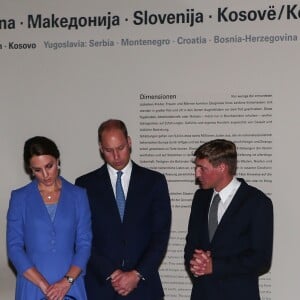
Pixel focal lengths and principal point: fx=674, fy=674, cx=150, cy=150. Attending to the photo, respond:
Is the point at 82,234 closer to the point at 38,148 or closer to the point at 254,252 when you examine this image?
the point at 38,148

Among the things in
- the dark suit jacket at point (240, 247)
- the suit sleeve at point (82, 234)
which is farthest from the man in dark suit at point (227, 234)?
the suit sleeve at point (82, 234)

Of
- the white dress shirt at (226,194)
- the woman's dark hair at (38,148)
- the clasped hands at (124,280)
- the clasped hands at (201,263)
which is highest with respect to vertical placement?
the woman's dark hair at (38,148)

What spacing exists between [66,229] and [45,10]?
2.29 meters

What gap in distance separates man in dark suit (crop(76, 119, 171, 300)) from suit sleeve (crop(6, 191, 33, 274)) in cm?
44

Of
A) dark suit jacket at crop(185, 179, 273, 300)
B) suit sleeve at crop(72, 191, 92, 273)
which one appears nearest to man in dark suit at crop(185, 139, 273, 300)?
dark suit jacket at crop(185, 179, 273, 300)

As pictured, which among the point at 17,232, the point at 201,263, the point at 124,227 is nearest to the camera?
the point at 201,263

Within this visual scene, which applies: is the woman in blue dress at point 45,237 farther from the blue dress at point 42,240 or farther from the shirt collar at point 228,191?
the shirt collar at point 228,191

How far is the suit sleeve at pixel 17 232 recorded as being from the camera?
147 inches

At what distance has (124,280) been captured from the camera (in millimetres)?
3875

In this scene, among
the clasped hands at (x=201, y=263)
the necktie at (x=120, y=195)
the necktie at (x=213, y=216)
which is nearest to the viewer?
the clasped hands at (x=201, y=263)

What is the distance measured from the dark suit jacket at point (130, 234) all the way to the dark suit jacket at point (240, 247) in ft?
1.12

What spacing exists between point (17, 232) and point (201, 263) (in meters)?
1.04

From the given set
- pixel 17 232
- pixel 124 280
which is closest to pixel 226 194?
pixel 124 280

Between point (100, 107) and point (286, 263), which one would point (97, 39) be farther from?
point (286, 263)
